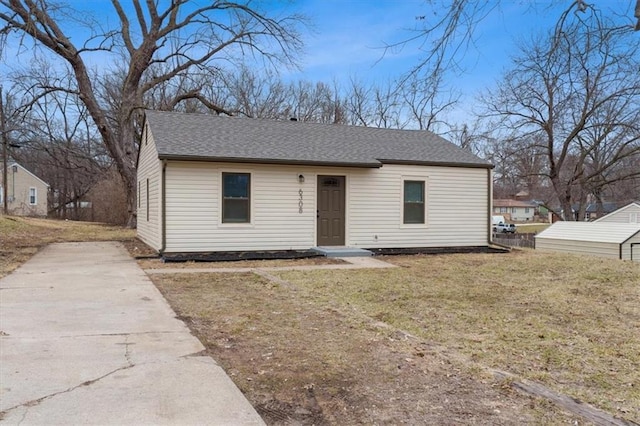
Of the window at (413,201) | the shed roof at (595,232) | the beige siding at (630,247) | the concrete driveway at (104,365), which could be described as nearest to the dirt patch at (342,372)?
the concrete driveway at (104,365)

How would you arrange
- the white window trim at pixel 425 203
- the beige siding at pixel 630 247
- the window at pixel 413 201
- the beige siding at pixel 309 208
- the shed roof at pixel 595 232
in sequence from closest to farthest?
the beige siding at pixel 309 208
the white window trim at pixel 425 203
the window at pixel 413 201
the beige siding at pixel 630 247
the shed roof at pixel 595 232

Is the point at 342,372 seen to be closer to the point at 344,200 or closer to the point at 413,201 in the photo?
the point at 344,200

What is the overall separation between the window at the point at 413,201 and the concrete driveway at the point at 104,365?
29.2 feet

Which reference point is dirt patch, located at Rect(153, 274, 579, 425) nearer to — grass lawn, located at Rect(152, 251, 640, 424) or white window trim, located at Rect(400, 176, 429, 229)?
grass lawn, located at Rect(152, 251, 640, 424)

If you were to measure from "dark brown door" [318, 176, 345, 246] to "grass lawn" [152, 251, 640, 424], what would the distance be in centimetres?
432

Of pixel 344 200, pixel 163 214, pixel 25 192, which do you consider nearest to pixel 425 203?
pixel 344 200

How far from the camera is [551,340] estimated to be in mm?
5207

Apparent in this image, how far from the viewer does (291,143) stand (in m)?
14.5

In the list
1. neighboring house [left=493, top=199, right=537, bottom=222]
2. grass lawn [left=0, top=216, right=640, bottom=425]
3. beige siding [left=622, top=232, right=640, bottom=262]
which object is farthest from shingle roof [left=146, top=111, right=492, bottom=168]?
neighboring house [left=493, top=199, right=537, bottom=222]

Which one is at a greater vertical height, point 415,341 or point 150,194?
point 150,194

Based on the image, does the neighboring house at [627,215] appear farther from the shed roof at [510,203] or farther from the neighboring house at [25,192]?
the shed roof at [510,203]

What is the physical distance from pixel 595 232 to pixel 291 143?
14.7 m

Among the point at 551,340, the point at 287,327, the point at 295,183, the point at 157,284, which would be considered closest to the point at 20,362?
the point at 287,327

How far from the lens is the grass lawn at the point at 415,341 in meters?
3.48
